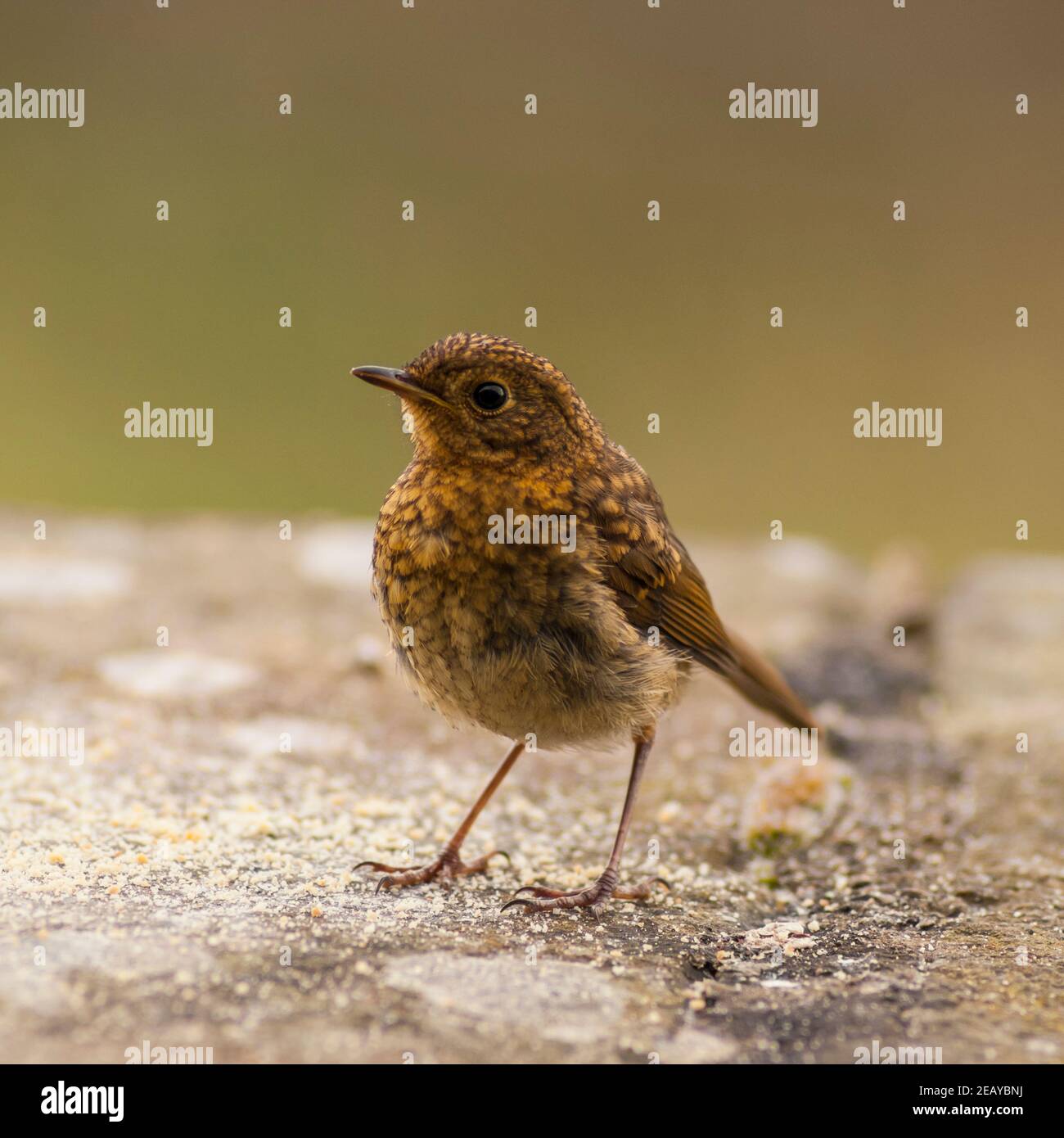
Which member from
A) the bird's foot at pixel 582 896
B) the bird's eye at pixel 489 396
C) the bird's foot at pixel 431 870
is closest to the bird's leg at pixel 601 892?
the bird's foot at pixel 582 896

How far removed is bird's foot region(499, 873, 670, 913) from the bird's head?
119 centimetres

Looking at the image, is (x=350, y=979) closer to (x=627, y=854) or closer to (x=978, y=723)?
(x=627, y=854)

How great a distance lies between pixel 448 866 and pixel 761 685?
1.31 m

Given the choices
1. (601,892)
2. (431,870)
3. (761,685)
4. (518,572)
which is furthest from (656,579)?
(431,870)

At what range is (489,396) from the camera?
3.75m

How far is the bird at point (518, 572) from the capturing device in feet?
11.8

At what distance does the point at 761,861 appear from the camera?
402 cm

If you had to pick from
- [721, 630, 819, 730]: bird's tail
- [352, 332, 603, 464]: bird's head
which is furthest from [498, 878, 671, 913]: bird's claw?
[352, 332, 603, 464]: bird's head

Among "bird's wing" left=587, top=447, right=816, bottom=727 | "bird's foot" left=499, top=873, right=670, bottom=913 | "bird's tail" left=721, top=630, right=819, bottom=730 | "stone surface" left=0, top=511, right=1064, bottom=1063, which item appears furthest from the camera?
"bird's tail" left=721, top=630, right=819, bottom=730

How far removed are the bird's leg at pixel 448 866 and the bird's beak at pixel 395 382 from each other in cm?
111

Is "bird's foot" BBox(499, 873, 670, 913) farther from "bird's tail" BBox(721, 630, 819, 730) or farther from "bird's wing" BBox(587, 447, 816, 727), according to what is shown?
"bird's tail" BBox(721, 630, 819, 730)

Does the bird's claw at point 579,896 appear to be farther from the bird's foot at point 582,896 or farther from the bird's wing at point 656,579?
the bird's wing at point 656,579

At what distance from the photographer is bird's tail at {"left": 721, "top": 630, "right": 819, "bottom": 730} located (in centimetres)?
438

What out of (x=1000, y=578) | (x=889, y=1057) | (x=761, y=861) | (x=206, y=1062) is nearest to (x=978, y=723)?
(x=761, y=861)
